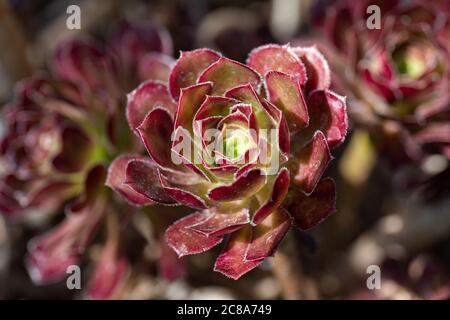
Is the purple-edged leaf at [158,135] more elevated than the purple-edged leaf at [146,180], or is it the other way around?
the purple-edged leaf at [158,135]

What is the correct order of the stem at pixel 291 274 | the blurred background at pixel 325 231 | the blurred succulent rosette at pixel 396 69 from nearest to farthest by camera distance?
the stem at pixel 291 274 → the blurred succulent rosette at pixel 396 69 → the blurred background at pixel 325 231

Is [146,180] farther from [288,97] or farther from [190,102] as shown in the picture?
[288,97]

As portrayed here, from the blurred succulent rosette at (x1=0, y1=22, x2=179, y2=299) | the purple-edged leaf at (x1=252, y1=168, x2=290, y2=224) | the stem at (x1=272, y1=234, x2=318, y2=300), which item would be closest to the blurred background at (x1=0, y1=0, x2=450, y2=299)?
the stem at (x1=272, y1=234, x2=318, y2=300)

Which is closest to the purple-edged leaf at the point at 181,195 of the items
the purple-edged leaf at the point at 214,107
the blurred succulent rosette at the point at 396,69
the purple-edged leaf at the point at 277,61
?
the purple-edged leaf at the point at 214,107

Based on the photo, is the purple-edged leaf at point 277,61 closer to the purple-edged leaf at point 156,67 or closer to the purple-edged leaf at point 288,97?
the purple-edged leaf at point 288,97

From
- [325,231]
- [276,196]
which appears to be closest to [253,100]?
[276,196]
